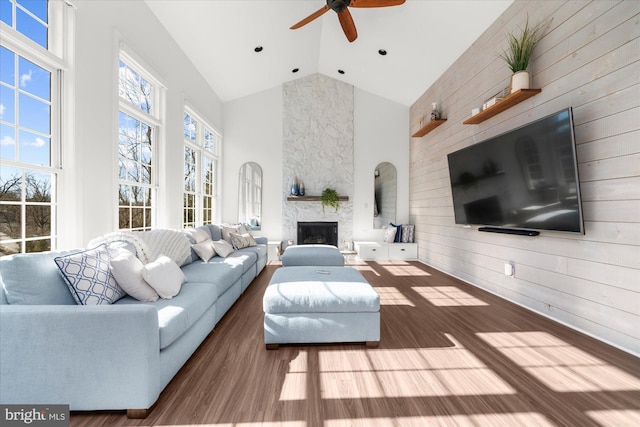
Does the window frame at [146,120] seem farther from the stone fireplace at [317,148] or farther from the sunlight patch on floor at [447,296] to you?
the sunlight patch on floor at [447,296]

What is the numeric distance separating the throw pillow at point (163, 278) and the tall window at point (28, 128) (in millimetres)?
890

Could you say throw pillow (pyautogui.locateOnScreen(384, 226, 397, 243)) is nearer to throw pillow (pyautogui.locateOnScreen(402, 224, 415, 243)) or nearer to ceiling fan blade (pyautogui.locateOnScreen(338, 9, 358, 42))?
throw pillow (pyautogui.locateOnScreen(402, 224, 415, 243))

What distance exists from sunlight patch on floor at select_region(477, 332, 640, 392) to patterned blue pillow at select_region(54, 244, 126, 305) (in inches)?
108

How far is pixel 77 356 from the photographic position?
1.36 meters

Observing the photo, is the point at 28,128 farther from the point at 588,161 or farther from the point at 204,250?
the point at 588,161

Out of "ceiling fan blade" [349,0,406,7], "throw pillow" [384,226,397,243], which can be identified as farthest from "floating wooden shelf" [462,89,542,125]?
"throw pillow" [384,226,397,243]

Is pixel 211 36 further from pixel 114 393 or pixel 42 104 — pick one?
pixel 114 393

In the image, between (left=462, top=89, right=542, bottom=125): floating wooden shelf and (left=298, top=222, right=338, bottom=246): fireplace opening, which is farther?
(left=298, top=222, right=338, bottom=246): fireplace opening

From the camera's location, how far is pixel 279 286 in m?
2.26

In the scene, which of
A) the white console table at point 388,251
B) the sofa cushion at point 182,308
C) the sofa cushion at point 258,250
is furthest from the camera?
the white console table at point 388,251

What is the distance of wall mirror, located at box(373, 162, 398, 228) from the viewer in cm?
639

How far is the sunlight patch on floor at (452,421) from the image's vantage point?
54.0 inches

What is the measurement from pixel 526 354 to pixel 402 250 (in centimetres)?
384

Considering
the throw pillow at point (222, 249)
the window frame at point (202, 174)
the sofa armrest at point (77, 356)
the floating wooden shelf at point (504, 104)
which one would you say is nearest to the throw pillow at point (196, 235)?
the throw pillow at point (222, 249)
